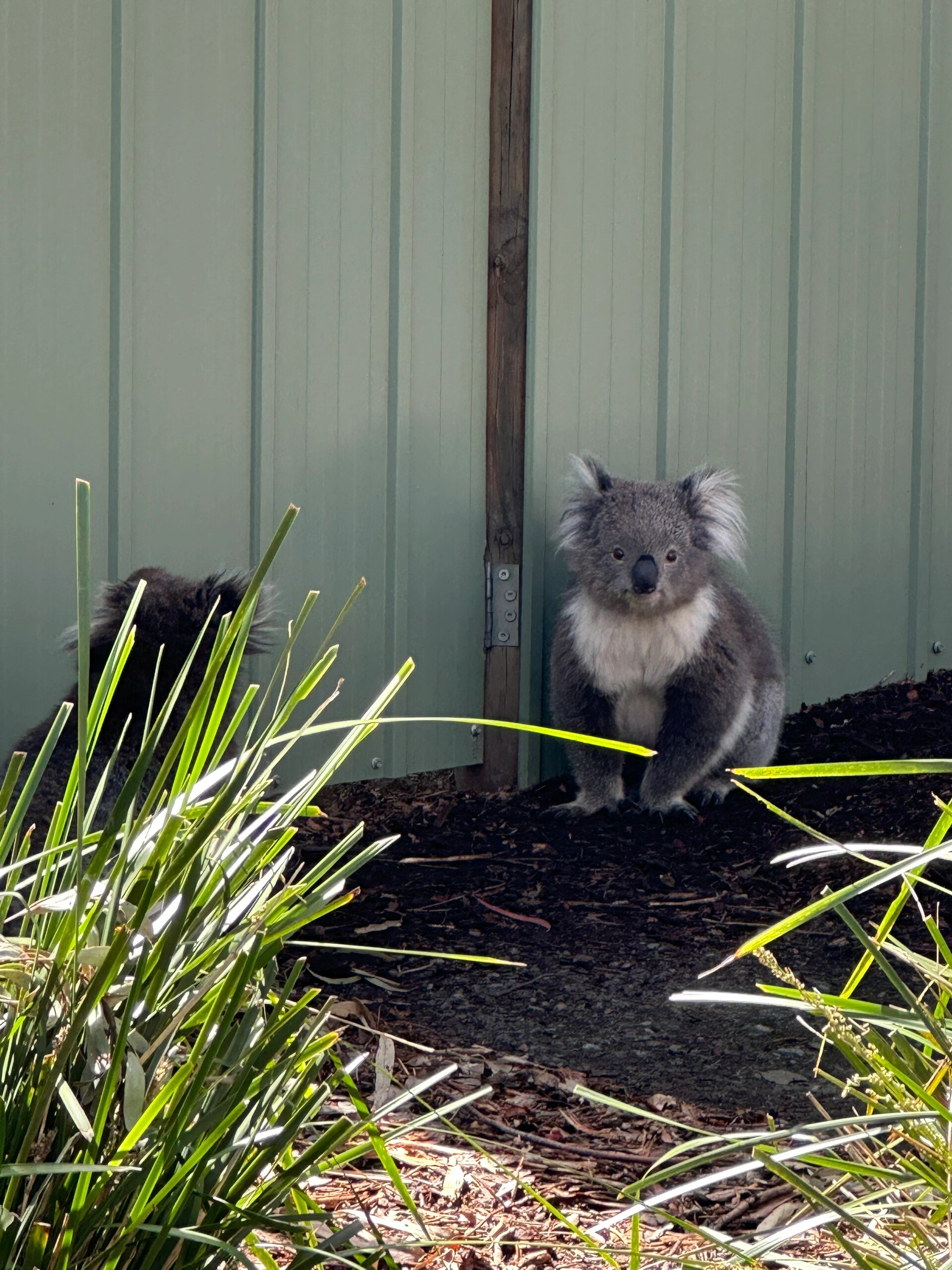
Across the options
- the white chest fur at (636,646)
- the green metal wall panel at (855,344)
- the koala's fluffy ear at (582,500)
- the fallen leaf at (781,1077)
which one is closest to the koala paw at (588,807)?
the white chest fur at (636,646)

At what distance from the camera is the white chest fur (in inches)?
218

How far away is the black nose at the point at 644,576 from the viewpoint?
17.8 feet

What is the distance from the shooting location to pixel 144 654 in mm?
3846

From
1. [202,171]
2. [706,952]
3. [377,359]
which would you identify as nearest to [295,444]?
[377,359]

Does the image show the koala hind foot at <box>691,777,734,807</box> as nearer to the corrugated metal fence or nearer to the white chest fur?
the white chest fur

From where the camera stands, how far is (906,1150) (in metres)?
2.34

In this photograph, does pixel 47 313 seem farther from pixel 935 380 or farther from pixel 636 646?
pixel 935 380

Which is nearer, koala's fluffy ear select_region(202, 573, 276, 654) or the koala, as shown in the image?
the koala

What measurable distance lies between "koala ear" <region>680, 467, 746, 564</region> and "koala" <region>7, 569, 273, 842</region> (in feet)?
7.50

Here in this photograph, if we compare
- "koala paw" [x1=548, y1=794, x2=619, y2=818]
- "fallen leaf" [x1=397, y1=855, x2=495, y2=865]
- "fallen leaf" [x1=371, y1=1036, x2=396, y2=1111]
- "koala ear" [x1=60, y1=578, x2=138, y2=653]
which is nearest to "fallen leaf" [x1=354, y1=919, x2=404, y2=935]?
"fallen leaf" [x1=397, y1=855, x2=495, y2=865]

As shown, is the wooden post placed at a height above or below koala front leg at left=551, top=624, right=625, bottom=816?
above

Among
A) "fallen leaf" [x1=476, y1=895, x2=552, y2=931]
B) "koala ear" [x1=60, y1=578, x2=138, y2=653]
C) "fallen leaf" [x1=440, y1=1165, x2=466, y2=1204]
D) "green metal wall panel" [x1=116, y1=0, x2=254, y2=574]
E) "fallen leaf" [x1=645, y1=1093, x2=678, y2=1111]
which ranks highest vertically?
"green metal wall panel" [x1=116, y1=0, x2=254, y2=574]

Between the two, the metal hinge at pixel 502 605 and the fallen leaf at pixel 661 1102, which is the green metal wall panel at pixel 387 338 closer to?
the metal hinge at pixel 502 605

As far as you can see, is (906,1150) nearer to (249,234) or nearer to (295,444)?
(295,444)
